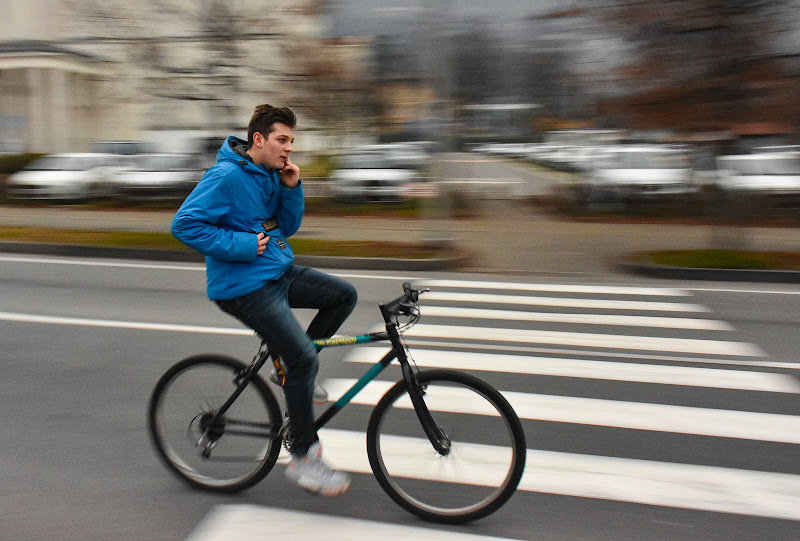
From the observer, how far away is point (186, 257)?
42.1ft

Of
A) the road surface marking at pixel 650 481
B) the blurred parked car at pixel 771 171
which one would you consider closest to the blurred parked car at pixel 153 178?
the blurred parked car at pixel 771 171

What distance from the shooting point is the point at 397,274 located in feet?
38.0

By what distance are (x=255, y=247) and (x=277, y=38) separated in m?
15.0

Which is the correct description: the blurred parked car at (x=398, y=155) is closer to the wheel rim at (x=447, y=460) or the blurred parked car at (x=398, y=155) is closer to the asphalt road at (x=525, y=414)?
the asphalt road at (x=525, y=414)

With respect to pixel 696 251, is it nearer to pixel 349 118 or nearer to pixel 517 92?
pixel 349 118

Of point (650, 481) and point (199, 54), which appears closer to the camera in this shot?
point (650, 481)

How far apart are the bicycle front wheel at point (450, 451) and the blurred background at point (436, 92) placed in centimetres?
957

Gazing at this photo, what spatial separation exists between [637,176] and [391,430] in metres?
17.2

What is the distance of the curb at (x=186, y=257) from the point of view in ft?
39.5

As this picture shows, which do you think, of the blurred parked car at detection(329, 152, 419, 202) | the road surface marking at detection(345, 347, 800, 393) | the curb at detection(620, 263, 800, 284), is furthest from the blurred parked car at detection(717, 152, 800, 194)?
the road surface marking at detection(345, 347, 800, 393)

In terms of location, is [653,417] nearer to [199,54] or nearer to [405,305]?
[405,305]

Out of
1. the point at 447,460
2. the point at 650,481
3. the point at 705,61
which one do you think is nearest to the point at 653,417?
the point at 650,481

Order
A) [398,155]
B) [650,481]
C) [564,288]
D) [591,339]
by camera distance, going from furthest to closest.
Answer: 1. [398,155]
2. [564,288]
3. [591,339]
4. [650,481]

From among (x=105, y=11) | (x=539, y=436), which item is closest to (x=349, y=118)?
(x=105, y=11)
